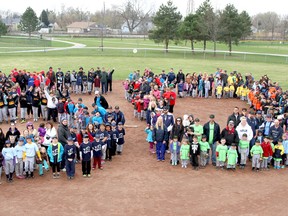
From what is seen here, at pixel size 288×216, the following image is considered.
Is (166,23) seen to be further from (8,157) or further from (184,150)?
(8,157)

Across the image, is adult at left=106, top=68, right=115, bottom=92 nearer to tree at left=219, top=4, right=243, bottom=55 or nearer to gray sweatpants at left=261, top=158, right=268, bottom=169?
gray sweatpants at left=261, top=158, right=268, bottom=169

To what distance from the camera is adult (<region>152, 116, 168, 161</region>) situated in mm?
12453

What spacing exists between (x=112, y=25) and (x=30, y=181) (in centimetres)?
13400

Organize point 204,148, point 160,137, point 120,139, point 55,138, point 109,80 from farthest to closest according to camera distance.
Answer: point 109,80, point 120,139, point 160,137, point 204,148, point 55,138

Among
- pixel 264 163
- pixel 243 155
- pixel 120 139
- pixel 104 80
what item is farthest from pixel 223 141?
pixel 104 80

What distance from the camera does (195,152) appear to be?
11680 millimetres

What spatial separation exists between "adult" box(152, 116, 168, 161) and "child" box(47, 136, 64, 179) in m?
3.52

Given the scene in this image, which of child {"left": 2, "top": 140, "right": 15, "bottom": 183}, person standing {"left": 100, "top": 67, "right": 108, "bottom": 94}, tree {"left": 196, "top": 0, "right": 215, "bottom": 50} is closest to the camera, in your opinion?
child {"left": 2, "top": 140, "right": 15, "bottom": 183}

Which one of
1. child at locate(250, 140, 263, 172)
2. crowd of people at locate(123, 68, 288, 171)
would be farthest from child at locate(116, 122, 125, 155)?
child at locate(250, 140, 263, 172)

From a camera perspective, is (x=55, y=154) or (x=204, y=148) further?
(x=204, y=148)

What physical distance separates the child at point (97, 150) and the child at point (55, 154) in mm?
1108

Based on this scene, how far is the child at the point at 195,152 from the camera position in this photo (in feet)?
38.2

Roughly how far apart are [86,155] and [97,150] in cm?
62

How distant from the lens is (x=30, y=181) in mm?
10648
